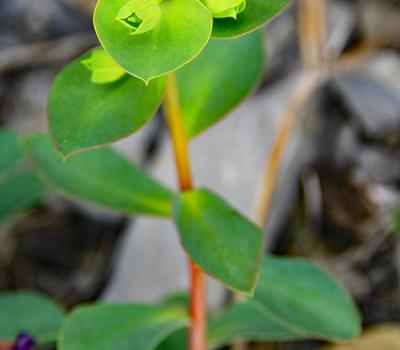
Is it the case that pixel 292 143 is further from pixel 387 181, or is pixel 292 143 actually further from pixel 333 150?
pixel 387 181

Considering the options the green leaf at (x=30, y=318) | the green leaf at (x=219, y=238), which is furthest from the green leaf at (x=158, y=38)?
the green leaf at (x=30, y=318)

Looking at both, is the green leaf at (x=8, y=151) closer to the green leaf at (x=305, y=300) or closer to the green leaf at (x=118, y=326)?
the green leaf at (x=118, y=326)

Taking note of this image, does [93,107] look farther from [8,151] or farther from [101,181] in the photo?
[8,151]

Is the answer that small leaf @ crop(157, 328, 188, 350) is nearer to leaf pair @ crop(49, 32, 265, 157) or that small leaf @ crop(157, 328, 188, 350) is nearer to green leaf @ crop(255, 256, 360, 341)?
green leaf @ crop(255, 256, 360, 341)

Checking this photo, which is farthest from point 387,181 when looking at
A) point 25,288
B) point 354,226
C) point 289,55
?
point 25,288

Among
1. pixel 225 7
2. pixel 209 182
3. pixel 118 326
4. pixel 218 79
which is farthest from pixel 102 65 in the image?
pixel 209 182

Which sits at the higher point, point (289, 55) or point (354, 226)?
point (289, 55)
